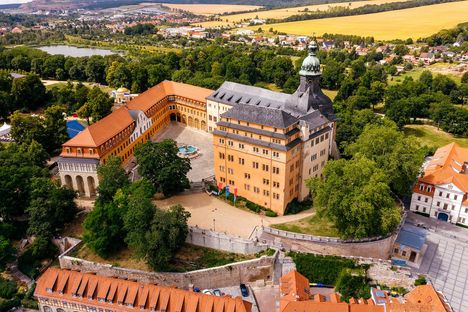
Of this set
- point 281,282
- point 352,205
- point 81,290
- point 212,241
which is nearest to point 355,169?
point 352,205

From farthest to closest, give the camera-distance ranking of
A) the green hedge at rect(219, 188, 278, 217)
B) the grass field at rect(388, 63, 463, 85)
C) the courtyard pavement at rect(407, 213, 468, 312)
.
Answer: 1. the grass field at rect(388, 63, 463, 85)
2. the green hedge at rect(219, 188, 278, 217)
3. the courtyard pavement at rect(407, 213, 468, 312)

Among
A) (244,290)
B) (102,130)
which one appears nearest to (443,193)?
(244,290)

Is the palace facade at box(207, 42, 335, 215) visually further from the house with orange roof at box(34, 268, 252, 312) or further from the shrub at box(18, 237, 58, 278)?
the shrub at box(18, 237, 58, 278)

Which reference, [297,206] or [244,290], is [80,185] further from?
[297,206]

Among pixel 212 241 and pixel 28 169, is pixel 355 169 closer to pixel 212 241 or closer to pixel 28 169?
pixel 212 241

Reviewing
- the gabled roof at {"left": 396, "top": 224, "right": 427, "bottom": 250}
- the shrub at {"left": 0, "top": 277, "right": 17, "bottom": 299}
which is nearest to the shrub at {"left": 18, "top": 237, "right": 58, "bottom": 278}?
the shrub at {"left": 0, "top": 277, "right": 17, "bottom": 299}

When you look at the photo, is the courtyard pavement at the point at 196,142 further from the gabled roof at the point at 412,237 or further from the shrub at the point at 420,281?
the shrub at the point at 420,281

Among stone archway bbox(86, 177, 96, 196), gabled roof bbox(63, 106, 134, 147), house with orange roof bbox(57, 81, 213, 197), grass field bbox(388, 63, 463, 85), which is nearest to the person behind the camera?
house with orange roof bbox(57, 81, 213, 197)
